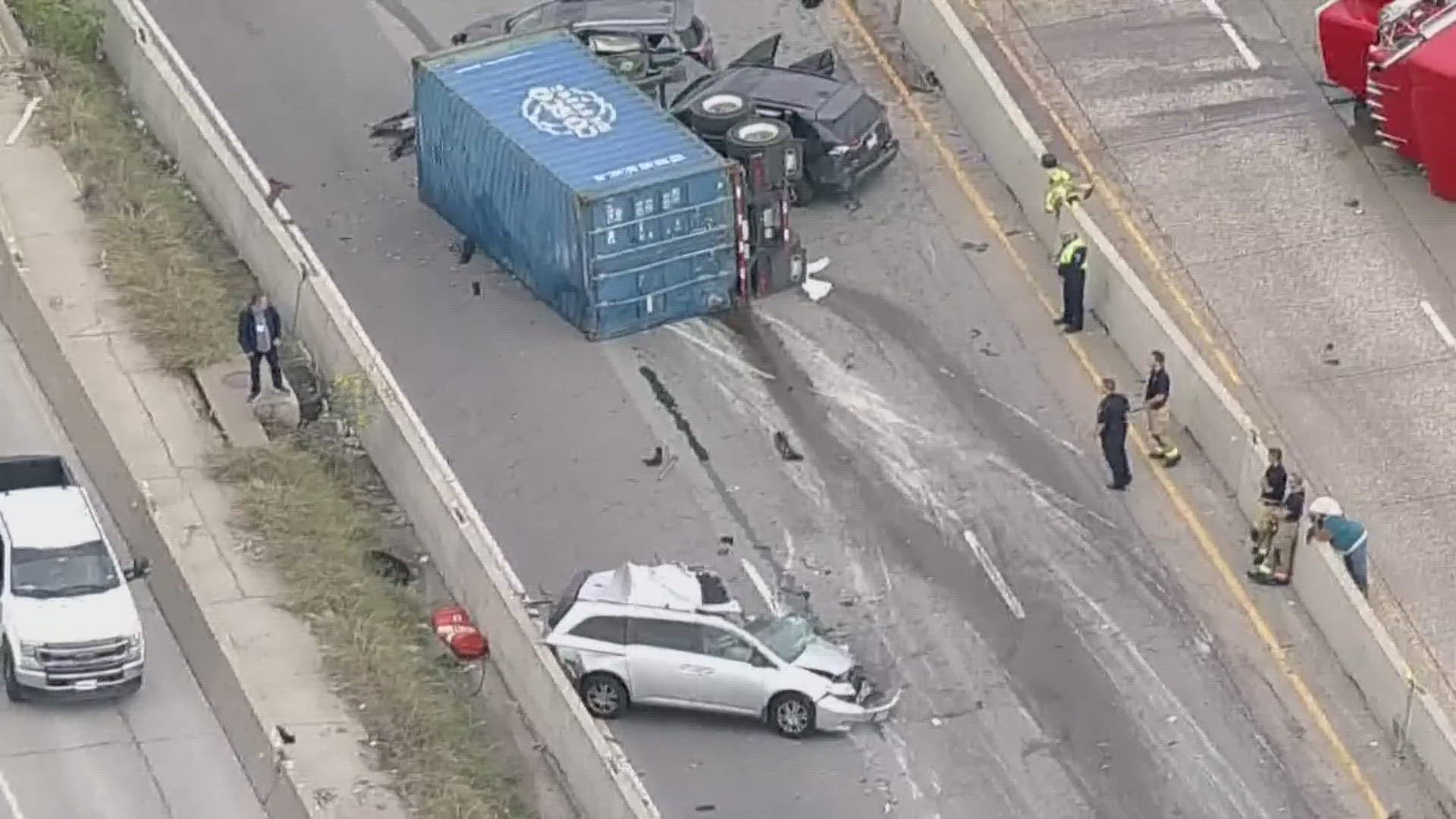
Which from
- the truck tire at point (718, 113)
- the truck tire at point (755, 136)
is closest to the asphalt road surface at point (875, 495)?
the truck tire at point (755, 136)

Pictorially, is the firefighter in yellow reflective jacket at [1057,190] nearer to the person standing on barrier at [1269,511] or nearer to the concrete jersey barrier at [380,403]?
the person standing on barrier at [1269,511]

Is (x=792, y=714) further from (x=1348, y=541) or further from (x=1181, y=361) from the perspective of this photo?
(x=1181, y=361)

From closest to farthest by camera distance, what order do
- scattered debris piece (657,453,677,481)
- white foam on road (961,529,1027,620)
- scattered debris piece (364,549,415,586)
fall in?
white foam on road (961,529,1027,620) < scattered debris piece (364,549,415,586) < scattered debris piece (657,453,677,481)

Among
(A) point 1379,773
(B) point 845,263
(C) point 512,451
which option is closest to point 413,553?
(C) point 512,451

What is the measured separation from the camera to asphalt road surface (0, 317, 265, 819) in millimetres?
37312

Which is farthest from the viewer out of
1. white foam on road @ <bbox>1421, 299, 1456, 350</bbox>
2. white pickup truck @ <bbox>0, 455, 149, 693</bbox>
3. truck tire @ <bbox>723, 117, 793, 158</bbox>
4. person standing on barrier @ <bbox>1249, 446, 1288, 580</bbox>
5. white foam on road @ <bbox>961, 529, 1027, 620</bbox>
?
truck tire @ <bbox>723, 117, 793, 158</bbox>

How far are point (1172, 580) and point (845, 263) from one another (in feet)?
22.9

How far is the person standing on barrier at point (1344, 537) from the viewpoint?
3869 cm

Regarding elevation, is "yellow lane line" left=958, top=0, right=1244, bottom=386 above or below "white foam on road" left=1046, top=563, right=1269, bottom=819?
above

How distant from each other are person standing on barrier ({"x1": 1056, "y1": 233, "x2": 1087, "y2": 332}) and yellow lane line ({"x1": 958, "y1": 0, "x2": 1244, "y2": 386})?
A: 1.32 meters

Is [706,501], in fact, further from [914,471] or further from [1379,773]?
[1379,773]

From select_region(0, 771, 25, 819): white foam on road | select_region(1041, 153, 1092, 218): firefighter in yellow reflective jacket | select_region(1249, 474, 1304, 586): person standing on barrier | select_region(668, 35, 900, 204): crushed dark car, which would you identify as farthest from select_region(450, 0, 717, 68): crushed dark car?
select_region(0, 771, 25, 819): white foam on road

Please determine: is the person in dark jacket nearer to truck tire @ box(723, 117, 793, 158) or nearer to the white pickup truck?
the white pickup truck

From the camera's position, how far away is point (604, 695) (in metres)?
37.7
